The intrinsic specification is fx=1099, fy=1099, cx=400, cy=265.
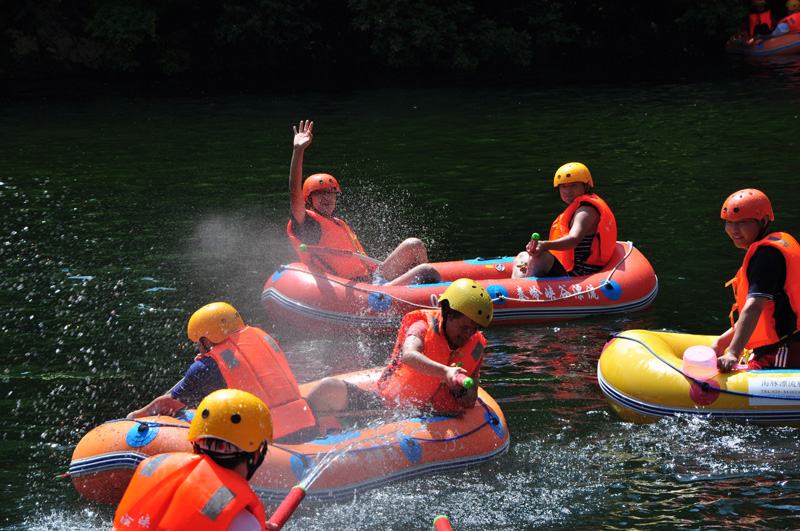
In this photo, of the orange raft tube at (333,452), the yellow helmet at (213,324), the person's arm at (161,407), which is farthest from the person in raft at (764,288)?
the person's arm at (161,407)

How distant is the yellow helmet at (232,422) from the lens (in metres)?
4.62

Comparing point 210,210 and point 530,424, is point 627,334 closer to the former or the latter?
point 530,424

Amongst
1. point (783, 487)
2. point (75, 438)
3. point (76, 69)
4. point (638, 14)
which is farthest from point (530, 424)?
point (638, 14)

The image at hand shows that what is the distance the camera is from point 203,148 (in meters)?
18.6

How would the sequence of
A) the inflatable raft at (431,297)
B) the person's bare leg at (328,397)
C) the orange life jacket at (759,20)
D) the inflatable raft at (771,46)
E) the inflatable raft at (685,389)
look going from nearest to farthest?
the person's bare leg at (328,397) → the inflatable raft at (685,389) → the inflatable raft at (431,297) → the inflatable raft at (771,46) → the orange life jacket at (759,20)

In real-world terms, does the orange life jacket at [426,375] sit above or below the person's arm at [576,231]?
below

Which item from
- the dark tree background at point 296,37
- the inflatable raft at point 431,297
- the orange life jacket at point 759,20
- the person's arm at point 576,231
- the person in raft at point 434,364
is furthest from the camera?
the orange life jacket at point 759,20

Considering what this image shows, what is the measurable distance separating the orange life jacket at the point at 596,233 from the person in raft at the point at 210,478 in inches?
235

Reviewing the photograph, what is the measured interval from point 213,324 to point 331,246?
359 centimetres

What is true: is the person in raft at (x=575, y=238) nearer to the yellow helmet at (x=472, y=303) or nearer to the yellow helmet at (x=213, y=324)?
the yellow helmet at (x=472, y=303)

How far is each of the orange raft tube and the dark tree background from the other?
20241 millimetres

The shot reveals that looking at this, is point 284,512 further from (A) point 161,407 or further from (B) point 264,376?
(A) point 161,407

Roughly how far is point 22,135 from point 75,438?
43.4 feet

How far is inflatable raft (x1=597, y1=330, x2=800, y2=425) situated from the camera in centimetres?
748
